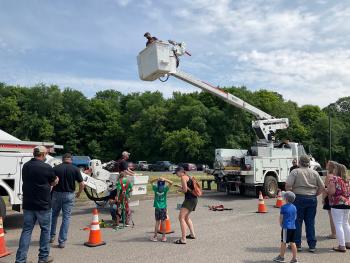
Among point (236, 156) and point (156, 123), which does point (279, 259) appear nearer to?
point (236, 156)

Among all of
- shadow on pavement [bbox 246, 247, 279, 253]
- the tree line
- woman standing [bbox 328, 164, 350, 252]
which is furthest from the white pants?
the tree line

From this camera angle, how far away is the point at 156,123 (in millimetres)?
61281

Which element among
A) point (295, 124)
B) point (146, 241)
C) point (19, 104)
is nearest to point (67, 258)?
point (146, 241)

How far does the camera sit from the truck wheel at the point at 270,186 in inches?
607

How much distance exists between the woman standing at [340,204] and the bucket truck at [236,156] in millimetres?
7973

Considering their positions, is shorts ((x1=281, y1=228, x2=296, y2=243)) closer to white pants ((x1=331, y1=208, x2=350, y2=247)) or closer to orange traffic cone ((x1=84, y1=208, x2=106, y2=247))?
white pants ((x1=331, y1=208, x2=350, y2=247))

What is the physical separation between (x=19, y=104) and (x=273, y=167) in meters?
57.7

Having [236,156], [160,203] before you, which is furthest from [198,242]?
[236,156]

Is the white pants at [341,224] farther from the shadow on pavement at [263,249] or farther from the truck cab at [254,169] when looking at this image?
the truck cab at [254,169]

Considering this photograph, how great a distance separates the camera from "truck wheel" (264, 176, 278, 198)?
1542cm

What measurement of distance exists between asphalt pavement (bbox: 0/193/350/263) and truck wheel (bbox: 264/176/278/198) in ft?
12.0

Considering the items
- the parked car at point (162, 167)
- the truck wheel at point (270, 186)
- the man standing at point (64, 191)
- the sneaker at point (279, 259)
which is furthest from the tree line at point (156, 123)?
the sneaker at point (279, 259)

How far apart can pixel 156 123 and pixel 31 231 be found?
5542 cm

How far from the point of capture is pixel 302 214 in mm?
6969
